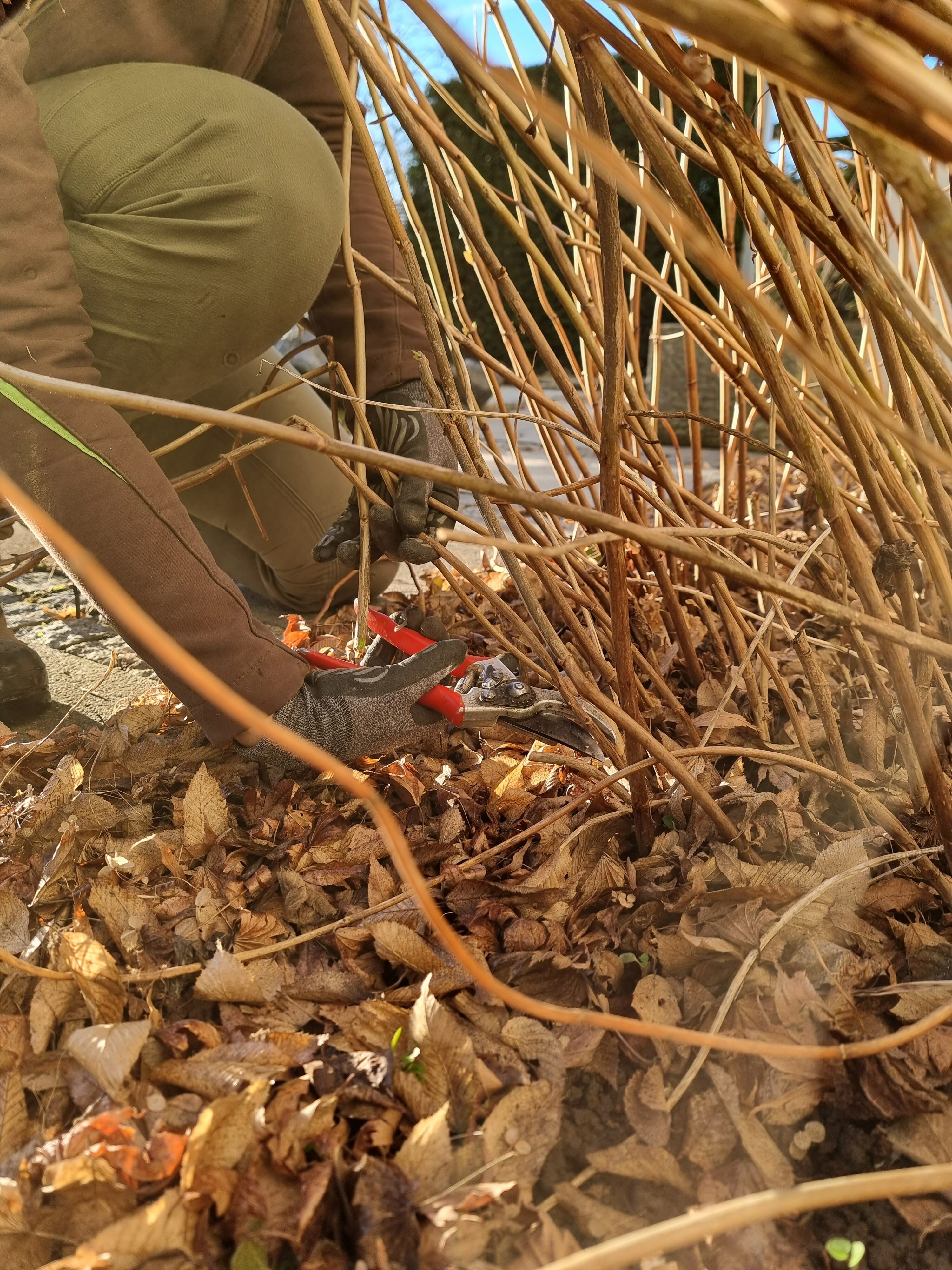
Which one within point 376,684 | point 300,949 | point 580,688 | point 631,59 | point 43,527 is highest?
point 631,59

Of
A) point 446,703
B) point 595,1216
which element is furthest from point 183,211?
point 595,1216

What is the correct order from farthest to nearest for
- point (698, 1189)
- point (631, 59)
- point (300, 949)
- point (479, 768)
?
1. point (479, 768)
2. point (300, 949)
3. point (698, 1189)
4. point (631, 59)

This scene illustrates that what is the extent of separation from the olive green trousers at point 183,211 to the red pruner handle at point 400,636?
26cm

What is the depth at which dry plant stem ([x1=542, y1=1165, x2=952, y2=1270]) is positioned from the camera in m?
0.38

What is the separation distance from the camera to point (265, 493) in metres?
1.88

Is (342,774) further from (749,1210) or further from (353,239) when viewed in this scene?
(353,239)

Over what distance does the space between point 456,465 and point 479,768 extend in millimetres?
479

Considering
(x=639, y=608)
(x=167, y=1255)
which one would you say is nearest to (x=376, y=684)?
(x=639, y=608)

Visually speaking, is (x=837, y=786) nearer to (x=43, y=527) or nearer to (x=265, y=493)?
(x=43, y=527)

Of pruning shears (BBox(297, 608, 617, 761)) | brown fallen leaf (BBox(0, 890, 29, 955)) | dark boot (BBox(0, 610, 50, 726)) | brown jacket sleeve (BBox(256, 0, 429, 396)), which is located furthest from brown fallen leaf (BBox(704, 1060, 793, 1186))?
dark boot (BBox(0, 610, 50, 726))

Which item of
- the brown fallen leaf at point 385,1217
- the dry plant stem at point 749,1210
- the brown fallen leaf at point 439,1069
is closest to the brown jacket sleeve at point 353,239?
the brown fallen leaf at point 439,1069

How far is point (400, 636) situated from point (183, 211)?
25.4 inches

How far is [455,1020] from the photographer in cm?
77

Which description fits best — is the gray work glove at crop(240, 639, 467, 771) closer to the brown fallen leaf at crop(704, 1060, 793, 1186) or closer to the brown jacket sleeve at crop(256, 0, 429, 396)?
the brown jacket sleeve at crop(256, 0, 429, 396)
